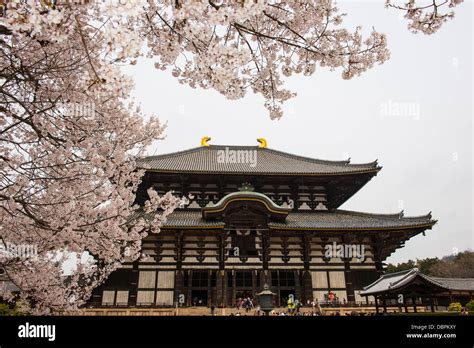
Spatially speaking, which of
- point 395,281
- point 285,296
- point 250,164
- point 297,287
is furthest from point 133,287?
point 395,281

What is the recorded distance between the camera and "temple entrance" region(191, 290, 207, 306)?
18.0 m

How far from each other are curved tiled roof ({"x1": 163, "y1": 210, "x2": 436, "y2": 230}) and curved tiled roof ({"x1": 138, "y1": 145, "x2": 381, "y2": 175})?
2.87 m

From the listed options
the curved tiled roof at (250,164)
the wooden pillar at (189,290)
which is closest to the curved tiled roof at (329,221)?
the curved tiled roof at (250,164)

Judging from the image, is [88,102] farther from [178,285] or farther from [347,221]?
[347,221]

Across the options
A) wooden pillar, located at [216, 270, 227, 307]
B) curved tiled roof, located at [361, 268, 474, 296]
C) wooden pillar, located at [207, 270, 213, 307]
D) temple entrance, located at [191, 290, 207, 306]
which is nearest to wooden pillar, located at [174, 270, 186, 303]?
temple entrance, located at [191, 290, 207, 306]

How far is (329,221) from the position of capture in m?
20.0

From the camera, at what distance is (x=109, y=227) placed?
5828 millimetres

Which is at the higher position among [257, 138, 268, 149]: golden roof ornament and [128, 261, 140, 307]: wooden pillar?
[257, 138, 268, 149]: golden roof ornament

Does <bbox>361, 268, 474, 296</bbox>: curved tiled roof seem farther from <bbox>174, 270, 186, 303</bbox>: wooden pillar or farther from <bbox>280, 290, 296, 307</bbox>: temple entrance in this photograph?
<bbox>174, 270, 186, 303</bbox>: wooden pillar

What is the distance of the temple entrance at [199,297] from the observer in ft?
59.0

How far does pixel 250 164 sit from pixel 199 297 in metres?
10.4
